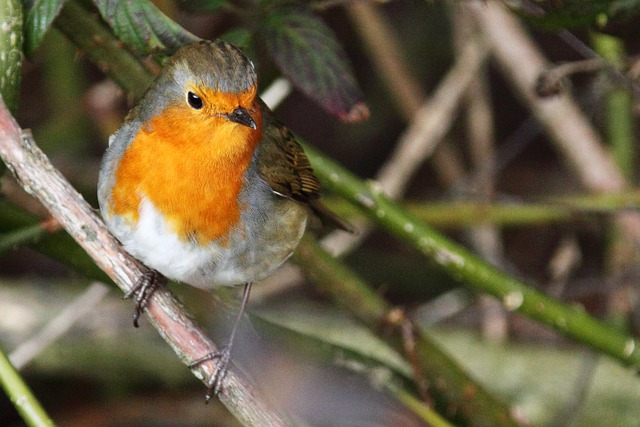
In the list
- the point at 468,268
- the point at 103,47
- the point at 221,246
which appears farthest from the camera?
the point at 468,268

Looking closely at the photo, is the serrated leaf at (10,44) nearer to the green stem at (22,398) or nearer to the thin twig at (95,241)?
the thin twig at (95,241)

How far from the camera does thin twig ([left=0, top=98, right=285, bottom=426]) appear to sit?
6.52 feet

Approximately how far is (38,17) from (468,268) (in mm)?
1328

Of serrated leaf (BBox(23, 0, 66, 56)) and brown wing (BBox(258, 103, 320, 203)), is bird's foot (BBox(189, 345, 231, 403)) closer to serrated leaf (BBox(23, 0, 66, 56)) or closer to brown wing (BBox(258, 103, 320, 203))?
brown wing (BBox(258, 103, 320, 203))

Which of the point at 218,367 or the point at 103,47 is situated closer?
the point at 218,367

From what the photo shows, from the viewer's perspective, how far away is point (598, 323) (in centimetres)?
276

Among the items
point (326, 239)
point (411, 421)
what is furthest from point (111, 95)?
point (411, 421)

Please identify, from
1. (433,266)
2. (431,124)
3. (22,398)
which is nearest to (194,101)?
(22,398)

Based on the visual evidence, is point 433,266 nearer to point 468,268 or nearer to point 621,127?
point 468,268

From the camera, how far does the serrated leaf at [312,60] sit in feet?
7.16

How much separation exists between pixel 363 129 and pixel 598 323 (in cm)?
247

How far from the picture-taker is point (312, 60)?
2.20 metres

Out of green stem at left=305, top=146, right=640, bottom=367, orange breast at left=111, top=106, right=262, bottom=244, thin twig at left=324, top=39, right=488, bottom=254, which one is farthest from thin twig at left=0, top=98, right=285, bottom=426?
thin twig at left=324, top=39, right=488, bottom=254

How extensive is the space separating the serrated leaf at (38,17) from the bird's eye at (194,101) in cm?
33
